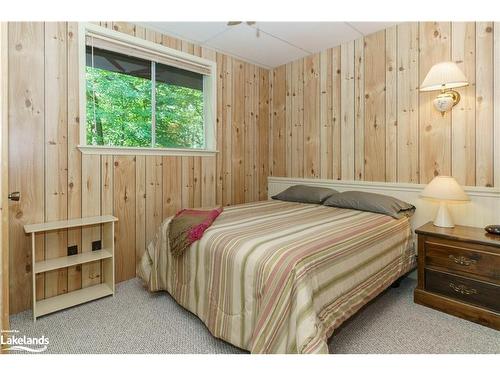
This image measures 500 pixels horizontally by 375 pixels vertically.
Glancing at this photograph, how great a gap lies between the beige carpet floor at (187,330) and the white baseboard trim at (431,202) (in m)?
0.80

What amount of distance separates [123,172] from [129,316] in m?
1.21

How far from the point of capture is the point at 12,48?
199 centimetres

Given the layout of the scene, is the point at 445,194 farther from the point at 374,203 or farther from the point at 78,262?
the point at 78,262

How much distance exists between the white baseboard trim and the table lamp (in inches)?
6.9

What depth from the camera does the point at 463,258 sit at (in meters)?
1.96

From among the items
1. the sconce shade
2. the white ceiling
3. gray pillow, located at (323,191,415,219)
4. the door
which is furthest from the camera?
the white ceiling

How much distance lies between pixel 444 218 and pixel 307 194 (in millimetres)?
1219

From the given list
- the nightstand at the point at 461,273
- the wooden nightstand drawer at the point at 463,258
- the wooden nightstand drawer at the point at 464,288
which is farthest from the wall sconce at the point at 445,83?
the wooden nightstand drawer at the point at 464,288

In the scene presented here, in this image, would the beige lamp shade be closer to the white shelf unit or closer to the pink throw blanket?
the pink throw blanket

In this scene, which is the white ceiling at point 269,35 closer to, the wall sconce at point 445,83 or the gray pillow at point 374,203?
the wall sconce at point 445,83

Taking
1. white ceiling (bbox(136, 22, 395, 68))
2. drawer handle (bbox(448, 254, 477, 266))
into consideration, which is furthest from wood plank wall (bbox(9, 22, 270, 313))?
drawer handle (bbox(448, 254, 477, 266))

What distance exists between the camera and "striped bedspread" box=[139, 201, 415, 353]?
135cm

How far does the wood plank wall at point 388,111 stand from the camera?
2285 millimetres

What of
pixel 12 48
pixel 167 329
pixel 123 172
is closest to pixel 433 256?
pixel 167 329
